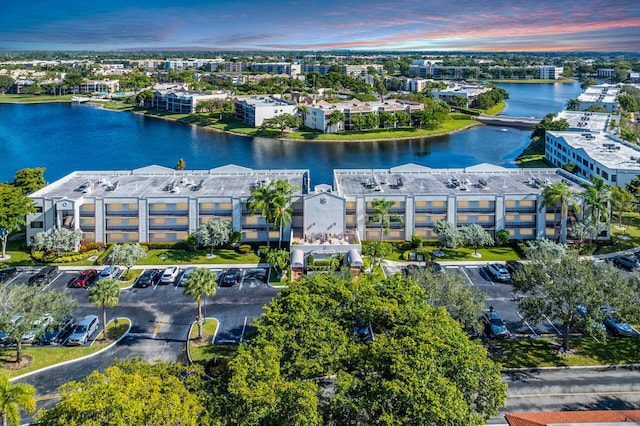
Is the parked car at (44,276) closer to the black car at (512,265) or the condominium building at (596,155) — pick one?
the black car at (512,265)

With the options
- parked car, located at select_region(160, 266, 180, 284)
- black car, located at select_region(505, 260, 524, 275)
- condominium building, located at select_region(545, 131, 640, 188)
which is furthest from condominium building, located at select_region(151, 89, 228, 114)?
black car, located at select_region(505, 260, 524, 275)

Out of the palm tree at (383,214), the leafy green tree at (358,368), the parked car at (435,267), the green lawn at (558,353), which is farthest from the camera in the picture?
the palm tree at (383,214)

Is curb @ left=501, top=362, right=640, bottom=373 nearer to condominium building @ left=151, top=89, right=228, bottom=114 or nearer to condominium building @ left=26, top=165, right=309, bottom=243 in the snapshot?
condominium building @ left=26, top=165, right=309, bottom=243

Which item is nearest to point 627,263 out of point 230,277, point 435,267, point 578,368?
point 435,267

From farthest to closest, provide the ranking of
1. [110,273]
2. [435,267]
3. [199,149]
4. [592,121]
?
[199,149], [592,121], [435,267], [110,273]

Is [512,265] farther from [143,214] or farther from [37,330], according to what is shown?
[37,330]

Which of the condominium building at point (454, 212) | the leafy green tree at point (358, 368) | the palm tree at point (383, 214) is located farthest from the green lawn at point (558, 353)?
the condominium building at point (454, 212)
